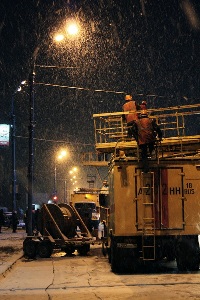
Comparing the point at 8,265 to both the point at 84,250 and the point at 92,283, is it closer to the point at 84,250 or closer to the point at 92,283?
the point at 92,283

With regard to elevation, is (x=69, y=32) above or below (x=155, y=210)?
above

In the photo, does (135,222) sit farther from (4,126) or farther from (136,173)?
(4,126)

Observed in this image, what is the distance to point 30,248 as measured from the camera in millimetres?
19406

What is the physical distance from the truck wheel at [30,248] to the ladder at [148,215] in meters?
6.26

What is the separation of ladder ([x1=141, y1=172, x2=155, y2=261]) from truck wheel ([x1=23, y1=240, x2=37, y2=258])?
6.26 meters

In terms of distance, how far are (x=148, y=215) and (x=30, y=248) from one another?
22.0ft

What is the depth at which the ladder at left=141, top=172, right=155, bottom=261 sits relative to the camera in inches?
553

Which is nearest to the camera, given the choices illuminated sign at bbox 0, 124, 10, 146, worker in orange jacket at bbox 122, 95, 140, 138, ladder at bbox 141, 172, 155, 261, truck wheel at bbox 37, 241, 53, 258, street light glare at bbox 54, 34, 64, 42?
ladder at bbox 141, 172, 155, 261

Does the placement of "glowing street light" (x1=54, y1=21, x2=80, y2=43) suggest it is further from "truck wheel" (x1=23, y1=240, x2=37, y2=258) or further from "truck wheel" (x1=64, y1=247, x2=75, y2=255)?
"truck wheel" (x1=64, y1=247, x2=75, y2=255)

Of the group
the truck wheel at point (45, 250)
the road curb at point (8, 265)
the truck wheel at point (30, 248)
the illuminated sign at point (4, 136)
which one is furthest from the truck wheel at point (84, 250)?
the illuminated sign at point (4, 136)

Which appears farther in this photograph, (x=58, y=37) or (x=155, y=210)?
(x=58, y=37)

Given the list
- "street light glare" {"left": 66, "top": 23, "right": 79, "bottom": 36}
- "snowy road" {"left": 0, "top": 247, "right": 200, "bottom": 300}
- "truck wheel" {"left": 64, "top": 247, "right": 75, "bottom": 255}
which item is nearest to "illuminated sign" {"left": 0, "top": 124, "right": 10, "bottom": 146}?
"truck wheel" {"left": 64, "top": 247, "right": 75, "bottom": 255}

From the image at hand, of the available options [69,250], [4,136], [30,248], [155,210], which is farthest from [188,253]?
[4,136]

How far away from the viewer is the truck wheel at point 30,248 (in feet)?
63.5
